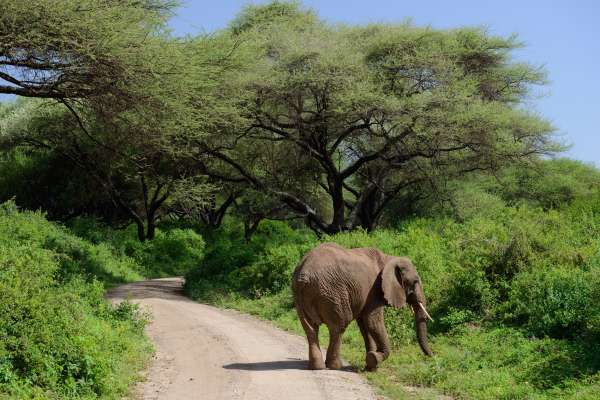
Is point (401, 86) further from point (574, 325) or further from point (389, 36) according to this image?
point (574, 325)

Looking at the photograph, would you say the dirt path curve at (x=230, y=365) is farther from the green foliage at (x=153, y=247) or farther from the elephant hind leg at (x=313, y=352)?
the green foliage at (x=153, y=247)

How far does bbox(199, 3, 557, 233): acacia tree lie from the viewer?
23750 mm

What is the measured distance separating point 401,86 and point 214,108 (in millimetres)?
7966

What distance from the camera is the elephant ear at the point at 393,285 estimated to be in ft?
35.2

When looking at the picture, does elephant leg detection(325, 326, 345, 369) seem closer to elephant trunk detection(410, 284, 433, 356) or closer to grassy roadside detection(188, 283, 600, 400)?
grassy roadside detection(188, 283, 600, 400)

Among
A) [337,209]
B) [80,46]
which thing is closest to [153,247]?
[337,209]

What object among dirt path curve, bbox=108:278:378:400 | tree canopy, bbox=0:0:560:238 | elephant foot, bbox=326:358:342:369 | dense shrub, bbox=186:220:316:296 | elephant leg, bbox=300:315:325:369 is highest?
tree canopy, bbox=0:0:560:238

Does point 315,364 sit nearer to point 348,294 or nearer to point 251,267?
point 348,294

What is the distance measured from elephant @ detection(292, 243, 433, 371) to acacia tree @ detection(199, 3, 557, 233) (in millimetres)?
12849

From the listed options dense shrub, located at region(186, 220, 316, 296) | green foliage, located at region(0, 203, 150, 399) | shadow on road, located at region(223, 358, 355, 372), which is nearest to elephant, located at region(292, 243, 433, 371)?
shadow on road, located at region(223, 358, 355, 372)

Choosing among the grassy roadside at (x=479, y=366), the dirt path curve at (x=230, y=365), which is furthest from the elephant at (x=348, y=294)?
the dirt path curve at (x=230, y=365)

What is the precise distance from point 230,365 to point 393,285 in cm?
284

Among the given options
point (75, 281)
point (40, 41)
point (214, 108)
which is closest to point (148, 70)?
point (40, 41)

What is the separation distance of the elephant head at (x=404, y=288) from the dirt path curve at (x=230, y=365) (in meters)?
1.42
